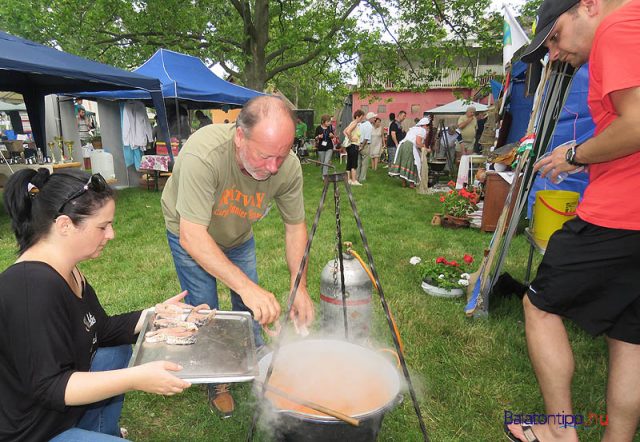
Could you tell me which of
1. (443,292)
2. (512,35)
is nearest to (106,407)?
(443,292)

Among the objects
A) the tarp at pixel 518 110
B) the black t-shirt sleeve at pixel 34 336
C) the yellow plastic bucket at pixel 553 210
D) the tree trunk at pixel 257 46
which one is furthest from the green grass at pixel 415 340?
the tree trunk at pixel 257 46

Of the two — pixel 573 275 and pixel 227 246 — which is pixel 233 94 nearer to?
pixel 227 246

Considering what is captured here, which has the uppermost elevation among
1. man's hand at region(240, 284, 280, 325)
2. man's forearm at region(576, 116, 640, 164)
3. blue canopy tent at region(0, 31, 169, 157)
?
blue canopy tent at region(0, 31, 169, 157)

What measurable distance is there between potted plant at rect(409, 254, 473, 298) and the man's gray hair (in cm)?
247

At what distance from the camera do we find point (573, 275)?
1.70 m

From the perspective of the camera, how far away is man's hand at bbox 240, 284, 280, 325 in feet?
5.51

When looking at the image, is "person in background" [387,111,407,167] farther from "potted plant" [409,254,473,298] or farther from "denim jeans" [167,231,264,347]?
"denim jeans" [167,231,264,347]

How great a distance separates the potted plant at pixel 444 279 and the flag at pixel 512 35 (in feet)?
12.6

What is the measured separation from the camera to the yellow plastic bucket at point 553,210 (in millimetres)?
2738

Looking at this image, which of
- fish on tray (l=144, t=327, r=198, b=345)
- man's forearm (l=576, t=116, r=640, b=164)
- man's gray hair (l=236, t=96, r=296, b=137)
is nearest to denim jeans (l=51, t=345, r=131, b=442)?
fish on tray (l=144, t=327, r=198, b=345)

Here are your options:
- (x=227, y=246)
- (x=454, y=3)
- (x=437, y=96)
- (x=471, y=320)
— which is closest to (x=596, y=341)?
(x=471, y=320)

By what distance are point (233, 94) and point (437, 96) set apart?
61.9ft

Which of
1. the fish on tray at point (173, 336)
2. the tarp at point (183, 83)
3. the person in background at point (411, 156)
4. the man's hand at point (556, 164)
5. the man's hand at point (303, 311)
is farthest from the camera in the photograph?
the person in background at point (411, 156)

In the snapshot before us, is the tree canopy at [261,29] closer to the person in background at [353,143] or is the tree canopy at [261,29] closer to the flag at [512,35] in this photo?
the person in background at [353,143]
